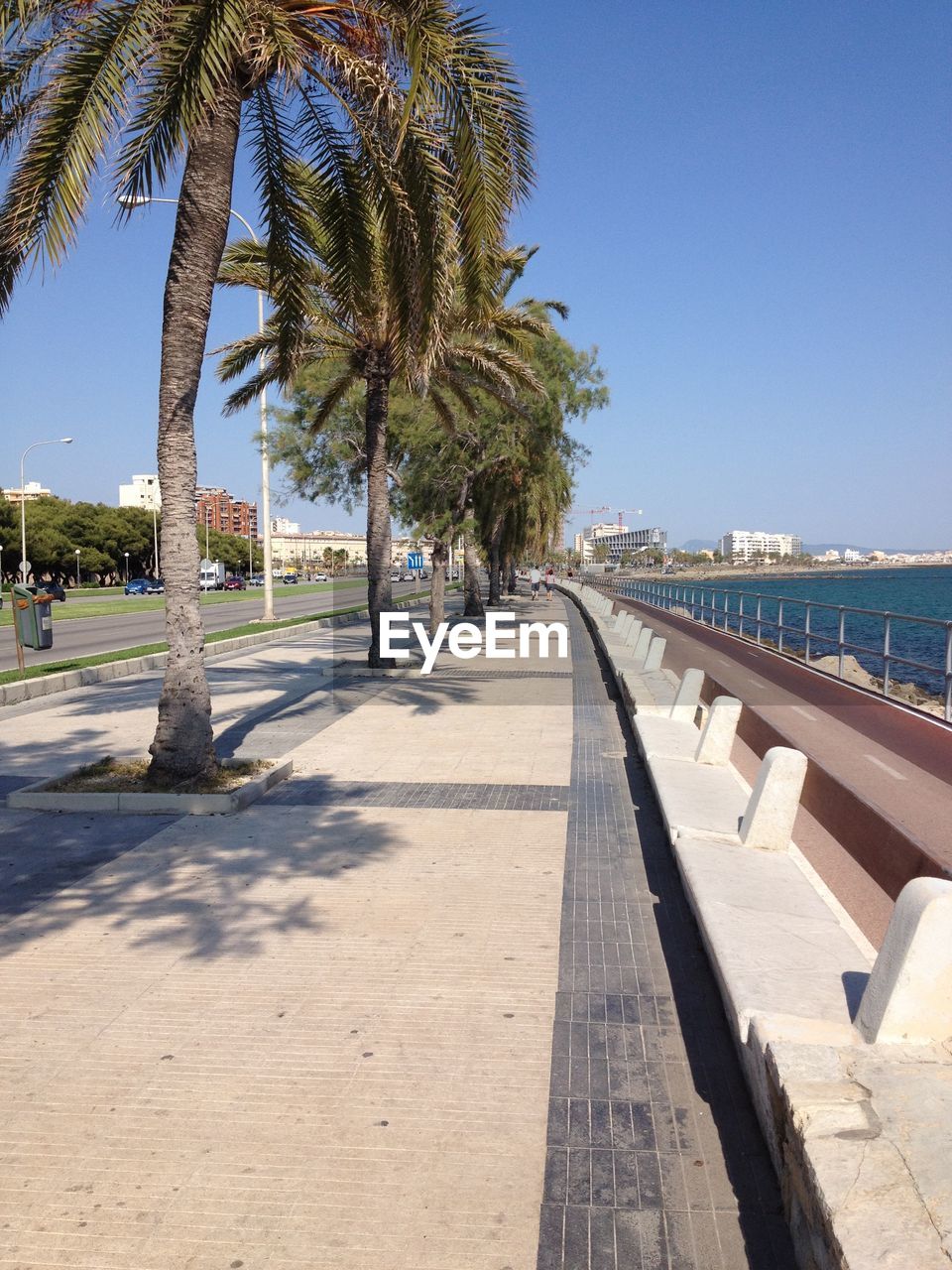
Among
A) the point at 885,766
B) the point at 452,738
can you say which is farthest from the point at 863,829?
the point at 452,738

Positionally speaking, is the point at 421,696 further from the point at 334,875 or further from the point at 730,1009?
the point at 730,1009

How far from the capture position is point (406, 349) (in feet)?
34.1

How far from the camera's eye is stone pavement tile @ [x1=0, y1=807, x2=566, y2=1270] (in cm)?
309

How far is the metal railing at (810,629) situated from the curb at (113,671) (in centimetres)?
915

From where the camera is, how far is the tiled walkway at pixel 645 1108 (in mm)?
3035

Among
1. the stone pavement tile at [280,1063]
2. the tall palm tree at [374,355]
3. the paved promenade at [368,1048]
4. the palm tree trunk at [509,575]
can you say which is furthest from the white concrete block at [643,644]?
the palm tree trunk at [509,575]

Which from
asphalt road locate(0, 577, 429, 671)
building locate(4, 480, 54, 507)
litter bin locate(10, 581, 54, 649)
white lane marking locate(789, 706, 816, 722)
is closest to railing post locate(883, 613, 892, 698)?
white lane marking locate(789, 706, 816, 722)

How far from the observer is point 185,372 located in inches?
338

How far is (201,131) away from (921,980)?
26.9 feet

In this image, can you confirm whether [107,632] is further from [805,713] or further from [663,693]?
[805,713]

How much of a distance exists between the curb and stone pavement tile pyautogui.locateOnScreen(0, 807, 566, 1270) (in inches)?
172

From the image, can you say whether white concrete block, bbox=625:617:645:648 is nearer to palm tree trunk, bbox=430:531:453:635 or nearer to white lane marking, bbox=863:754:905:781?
palm tree trunk, bbox=430:531:453:635

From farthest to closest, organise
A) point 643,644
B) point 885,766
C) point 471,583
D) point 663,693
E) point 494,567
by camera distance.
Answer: point 494,567 → point 471,583 → point 643,644 → point 663,693 → point 885,766

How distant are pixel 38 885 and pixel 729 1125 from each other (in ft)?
14.6
